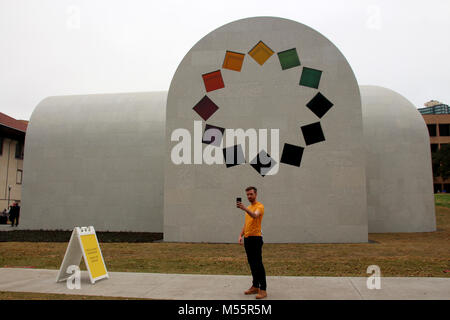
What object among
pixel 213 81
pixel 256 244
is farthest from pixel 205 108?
pixel 256 244

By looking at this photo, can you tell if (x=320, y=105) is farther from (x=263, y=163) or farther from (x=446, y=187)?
(x=446, y=187)

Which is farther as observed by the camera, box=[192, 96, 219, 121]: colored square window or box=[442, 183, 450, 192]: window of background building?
box=[442, 183, 450, 192]: window of background building

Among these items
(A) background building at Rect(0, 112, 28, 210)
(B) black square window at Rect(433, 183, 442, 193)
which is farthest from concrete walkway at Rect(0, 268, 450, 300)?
(B) black square window at Rect(433, 183, 442, 193)

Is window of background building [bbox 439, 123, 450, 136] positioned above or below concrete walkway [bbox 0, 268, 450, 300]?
above

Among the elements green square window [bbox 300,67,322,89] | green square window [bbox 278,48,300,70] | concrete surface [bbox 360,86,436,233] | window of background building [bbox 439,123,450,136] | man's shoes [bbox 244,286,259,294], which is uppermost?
window of background building [bbox 439,123,450,136]

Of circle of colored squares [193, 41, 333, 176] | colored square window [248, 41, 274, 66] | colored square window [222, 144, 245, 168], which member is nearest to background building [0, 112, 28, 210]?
circle of colored squares [193, 41, 333, 176]

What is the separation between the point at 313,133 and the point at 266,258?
5521 mm

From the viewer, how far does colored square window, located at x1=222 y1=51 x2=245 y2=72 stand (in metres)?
13.8

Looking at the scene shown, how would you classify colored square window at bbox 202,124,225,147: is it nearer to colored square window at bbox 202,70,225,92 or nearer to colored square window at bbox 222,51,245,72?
colored square window at bbox 202,70,225,92

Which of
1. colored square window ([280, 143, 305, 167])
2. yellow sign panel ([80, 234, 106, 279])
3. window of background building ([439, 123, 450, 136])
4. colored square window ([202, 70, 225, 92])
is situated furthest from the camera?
window of background building ([439, 123, 450, 136])

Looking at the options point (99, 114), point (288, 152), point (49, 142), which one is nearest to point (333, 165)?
point (288, 152)

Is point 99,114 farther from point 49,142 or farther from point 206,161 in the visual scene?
point 206,161

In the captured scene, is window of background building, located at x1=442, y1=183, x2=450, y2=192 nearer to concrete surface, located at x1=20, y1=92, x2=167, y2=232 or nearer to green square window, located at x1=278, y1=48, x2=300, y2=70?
concrete surface, located at x1=20, y1=92, x2=167, y2=232

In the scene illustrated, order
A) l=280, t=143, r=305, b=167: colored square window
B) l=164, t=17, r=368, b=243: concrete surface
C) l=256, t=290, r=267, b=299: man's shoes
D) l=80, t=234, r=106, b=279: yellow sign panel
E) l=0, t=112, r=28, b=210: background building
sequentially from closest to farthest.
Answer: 1. l=256, t=290, r=267, b=299: man's shoes
2. l=80, t=234, r=106, b=279: yellow sign panel
3. l=164, t=17, r=368, b=243: concrete surface
4. l=280, t=143, r=305, b=167: colored square window
5. l=0, t=112, r=28, b=210: background building
